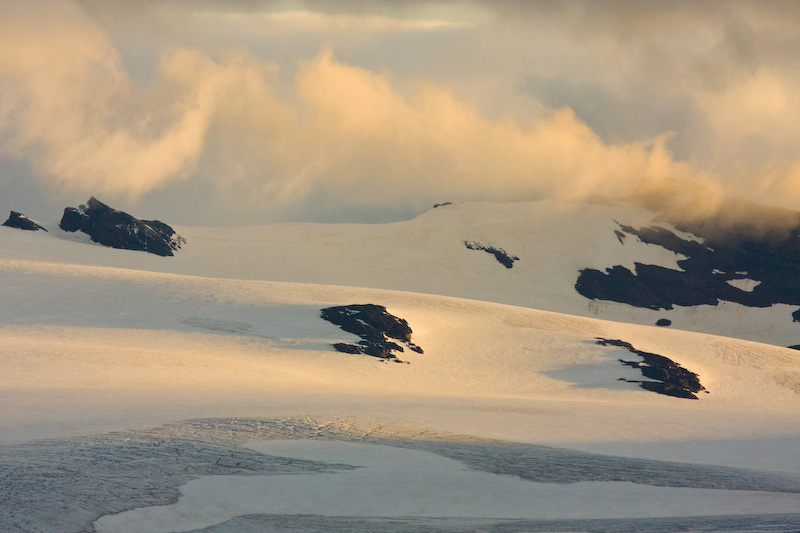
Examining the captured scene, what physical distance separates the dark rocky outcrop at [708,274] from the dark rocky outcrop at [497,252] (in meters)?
11.6

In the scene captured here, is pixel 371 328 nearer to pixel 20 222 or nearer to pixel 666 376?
pixel 666 376

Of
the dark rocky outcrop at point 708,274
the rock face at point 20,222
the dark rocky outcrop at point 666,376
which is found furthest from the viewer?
the dark rocky outcrop at point 708,274

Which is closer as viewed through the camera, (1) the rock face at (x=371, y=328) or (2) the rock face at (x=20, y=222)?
(1) the rock face at (x=371, y=328)

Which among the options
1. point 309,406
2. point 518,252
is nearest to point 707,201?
point 518,252

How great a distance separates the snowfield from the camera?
14.9 meters

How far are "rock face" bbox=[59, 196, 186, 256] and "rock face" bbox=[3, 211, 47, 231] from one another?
411 cm

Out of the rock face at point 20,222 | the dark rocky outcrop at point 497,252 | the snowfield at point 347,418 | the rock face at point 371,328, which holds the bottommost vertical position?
the snowfield at point 347,418

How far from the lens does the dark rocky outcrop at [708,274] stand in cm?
11275

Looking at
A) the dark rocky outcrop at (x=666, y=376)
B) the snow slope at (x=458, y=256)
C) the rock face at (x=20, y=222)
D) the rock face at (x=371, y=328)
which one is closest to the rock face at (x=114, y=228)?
the snow slope at (x=458, y=256)

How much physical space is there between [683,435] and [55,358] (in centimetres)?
2797

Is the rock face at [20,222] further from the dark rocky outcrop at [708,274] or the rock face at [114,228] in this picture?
the dark rocky outcrop at [708,274]

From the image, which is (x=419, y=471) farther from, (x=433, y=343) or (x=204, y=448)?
(x=433, y=343)

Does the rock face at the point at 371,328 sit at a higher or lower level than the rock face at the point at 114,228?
lower

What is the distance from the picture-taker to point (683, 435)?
27750 millimetres
